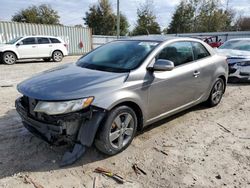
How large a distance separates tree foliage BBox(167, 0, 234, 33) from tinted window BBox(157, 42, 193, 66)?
37.5 meters

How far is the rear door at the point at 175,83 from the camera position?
3.48 meters

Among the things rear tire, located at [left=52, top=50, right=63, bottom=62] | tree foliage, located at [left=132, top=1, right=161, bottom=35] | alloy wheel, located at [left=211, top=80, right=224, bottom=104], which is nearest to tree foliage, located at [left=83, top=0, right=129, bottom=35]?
tree foliage, located at [left=132, top=1, right=161, bottom=35]

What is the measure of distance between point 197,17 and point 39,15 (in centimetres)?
2953

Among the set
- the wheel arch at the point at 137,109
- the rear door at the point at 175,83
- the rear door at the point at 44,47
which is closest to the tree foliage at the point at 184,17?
the rear door at the point at 44,47

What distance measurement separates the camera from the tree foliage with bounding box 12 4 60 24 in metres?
43.5

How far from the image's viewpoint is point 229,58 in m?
7.51

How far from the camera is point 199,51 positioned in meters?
4.49

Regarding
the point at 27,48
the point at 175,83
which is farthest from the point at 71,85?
the point at 27,48

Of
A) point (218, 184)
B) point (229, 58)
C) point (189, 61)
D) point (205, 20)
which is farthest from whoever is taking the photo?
point (205, 20)

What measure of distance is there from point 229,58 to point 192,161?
217 inches

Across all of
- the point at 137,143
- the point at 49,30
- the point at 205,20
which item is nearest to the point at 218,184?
the point at 137,143

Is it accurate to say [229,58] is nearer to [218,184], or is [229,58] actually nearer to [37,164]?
[218,184]

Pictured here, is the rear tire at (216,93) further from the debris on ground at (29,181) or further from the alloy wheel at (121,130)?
the debris on ground at (29,181)

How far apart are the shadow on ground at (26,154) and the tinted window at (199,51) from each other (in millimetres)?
1817
